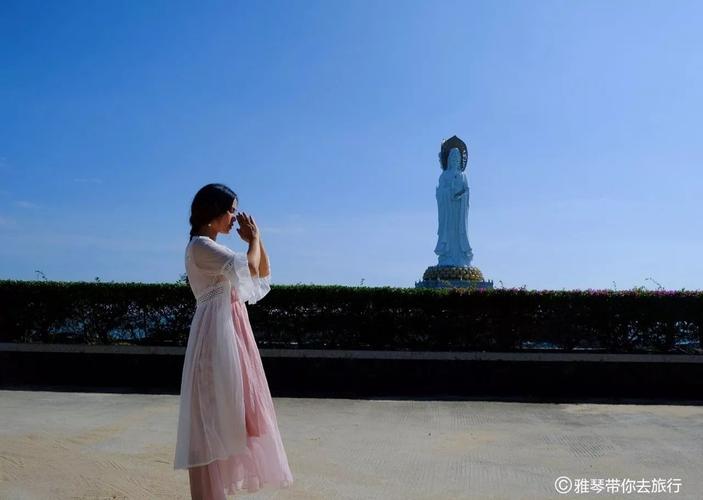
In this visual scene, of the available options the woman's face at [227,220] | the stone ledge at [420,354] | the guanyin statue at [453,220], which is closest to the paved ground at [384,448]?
the stone ledge at [420,354]

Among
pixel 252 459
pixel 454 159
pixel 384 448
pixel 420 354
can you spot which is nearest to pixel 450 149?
pixel 454 159

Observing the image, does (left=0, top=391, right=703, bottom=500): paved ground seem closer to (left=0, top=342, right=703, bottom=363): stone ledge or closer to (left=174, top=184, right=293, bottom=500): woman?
(left=174, top=184, right=293, bottom=500): woman

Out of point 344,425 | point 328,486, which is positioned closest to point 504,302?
point 344,425

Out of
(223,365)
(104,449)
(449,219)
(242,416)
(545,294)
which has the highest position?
(449,219)

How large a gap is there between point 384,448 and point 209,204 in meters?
3.41

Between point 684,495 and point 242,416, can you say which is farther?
point 684,495

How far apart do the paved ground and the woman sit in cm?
105

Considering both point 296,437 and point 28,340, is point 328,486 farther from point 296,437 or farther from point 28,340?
point 28,340

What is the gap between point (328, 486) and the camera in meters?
4.64

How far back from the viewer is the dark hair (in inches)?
139

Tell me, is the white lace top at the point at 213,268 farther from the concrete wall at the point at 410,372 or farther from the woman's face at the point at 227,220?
the concrete wall at the point at 410,372

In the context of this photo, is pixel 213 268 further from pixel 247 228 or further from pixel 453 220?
pixel 453 220

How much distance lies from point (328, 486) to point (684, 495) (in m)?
2.44

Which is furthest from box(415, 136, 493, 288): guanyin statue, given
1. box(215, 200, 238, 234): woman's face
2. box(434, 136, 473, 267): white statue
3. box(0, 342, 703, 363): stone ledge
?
box(215, 200, 238, 234): woman's face
